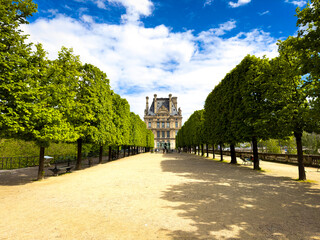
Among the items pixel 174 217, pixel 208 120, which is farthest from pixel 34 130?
pixel 208 120

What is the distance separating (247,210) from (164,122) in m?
99.7

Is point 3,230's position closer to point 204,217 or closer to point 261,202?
point 204,217

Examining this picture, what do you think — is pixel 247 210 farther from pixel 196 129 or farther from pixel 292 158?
pixel 196 129

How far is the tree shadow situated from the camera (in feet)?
15.2

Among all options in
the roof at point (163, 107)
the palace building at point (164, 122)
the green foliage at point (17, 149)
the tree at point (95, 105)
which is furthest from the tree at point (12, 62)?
the roof at point (163, 107)

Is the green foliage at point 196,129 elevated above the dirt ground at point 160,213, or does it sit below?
above

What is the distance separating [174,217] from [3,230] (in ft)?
15.6

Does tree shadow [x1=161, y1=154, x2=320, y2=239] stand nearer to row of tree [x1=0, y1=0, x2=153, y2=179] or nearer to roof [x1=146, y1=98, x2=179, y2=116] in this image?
row of tree [x1=0, y1=0, x2=153, y2=179]

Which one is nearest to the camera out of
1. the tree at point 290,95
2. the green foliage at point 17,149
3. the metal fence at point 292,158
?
the tree at point 290,95

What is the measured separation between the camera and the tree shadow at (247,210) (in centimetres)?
464

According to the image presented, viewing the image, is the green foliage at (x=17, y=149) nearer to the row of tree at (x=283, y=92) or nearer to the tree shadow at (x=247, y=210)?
the tree shadow at (x=247, y=210)

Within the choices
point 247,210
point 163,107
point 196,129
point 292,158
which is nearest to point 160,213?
point 247,210

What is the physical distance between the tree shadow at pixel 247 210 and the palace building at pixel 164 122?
9344 cm

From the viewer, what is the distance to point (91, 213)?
5.97 m
